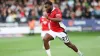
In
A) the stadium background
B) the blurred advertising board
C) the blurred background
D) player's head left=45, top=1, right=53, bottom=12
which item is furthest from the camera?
the blurred advertising board

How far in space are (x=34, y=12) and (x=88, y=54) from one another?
11.8 m

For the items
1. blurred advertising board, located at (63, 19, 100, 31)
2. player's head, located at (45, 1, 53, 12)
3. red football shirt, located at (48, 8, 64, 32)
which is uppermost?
player's head, located at (45, 1, 53, 12)

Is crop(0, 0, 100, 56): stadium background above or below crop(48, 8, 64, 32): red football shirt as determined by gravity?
below

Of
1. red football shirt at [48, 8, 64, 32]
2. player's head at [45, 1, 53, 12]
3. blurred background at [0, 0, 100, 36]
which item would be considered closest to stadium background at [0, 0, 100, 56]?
blurred background at [0, 0, 100, 36]

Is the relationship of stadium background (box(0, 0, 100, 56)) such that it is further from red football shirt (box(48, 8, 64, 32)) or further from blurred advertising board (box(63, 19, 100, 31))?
red football shirt (box(48, 8, 64, 32))

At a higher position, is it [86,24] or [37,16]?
[37,16]

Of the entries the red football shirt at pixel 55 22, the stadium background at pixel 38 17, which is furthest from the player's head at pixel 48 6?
the stadium background at pixel 38 17

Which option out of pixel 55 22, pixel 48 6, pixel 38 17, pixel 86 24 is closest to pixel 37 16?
pixel 38 17

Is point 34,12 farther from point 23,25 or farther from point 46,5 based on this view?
point 46,5

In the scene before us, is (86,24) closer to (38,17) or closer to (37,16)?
(38,17)

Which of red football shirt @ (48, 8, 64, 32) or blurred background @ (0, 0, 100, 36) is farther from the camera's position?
blurred background @ (0, 0, 100, 36)

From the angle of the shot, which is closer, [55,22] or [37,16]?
[55,22]

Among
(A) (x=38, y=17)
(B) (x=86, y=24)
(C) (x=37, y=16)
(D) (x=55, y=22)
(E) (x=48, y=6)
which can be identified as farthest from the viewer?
(C) (x=37, y=16)

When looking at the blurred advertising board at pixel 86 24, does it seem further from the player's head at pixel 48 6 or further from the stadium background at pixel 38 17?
the player's head at pixel 48 6
